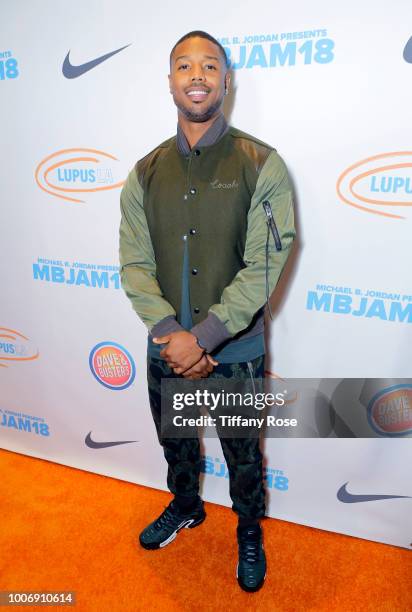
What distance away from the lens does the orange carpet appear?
1.69 metres

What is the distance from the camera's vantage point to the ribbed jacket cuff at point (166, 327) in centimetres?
144

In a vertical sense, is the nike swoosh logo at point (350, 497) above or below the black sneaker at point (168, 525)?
above

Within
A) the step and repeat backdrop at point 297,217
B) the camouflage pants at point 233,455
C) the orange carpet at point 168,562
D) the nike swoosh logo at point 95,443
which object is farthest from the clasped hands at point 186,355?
the nike swoosh logo at point 95,443

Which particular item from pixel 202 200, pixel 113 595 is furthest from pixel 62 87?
pixel 113 595

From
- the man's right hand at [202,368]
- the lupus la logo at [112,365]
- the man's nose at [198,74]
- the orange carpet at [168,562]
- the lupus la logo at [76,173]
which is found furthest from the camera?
the lupus la logo at [112,365]

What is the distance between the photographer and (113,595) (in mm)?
1696

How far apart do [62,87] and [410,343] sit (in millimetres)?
1595

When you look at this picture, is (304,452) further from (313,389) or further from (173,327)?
(173,327)

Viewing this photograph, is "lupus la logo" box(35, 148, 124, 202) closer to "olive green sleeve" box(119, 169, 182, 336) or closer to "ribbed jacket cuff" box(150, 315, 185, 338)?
"olive green sleeve" box(119, 169, 182, 336)

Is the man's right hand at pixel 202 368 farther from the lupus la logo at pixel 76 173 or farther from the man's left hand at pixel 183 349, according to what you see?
the lupus la logo at pixel 76 173

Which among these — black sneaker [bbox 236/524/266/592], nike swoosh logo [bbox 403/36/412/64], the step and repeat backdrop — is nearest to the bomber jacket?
the step and repeat backdrop

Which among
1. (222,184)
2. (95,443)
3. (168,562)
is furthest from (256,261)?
(95,443)

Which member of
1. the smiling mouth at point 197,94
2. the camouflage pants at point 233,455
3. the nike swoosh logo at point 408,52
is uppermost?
the nike swoosh logo at point 408,52

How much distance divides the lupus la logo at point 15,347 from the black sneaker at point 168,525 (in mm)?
943
